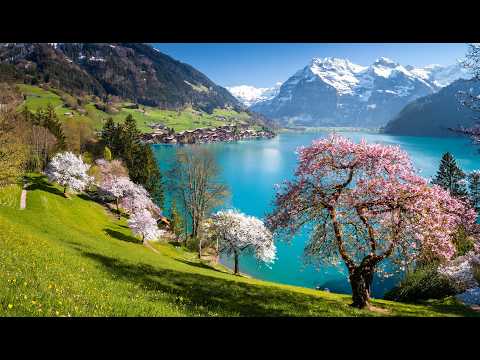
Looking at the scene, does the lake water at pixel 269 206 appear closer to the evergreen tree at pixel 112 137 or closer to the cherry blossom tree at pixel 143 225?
the evergreen tree at pixel 112 137

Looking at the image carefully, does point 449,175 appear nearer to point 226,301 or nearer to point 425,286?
point 425,286

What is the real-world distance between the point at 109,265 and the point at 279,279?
24.8 m

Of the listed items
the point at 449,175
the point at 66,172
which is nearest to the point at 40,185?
the point at 66,172

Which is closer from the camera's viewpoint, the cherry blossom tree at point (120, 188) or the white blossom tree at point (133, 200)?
the cherry blossom tree at point (120, 188)

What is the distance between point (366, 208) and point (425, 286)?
14734mm

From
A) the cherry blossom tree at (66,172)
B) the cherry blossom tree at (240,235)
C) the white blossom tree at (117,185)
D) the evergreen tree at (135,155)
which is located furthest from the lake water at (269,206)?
the cherry blossom tree at (66,172)

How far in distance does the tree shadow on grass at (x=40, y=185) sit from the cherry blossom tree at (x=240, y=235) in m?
18.6

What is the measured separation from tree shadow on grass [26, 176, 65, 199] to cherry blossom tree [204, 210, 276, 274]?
61.0 ft

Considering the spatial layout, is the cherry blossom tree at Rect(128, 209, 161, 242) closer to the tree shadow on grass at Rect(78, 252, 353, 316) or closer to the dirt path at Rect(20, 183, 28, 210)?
the dirt path at Rect(20, 183, 28, 210)

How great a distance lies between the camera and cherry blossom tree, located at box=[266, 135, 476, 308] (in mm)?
12430

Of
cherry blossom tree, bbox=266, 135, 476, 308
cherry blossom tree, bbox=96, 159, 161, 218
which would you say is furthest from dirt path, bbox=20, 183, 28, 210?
cherry blossom tree, bbox=266, 135, 476, 308

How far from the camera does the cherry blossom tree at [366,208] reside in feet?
40.8

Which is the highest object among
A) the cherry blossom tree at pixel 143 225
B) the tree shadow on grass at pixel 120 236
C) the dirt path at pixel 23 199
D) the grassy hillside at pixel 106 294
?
the grassy hillside at pixel 106 294
